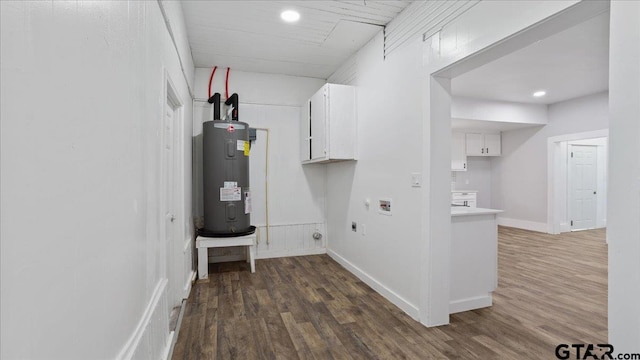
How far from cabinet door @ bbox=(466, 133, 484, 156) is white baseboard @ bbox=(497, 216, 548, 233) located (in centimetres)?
171

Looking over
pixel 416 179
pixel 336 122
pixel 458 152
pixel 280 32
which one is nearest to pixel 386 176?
pixel 416 179

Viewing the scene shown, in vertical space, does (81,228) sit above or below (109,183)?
below

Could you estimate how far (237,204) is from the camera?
3.88m

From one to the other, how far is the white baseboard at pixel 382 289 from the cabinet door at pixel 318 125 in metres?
1.43

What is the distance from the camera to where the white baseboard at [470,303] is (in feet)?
9.15

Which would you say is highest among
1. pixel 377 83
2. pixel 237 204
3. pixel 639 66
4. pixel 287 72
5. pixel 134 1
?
pixel 287 72

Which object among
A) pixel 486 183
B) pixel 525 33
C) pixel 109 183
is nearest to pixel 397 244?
pixel 525 33

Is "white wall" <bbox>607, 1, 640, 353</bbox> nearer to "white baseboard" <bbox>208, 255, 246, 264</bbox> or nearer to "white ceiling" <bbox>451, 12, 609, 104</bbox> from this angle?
"white ceiling" <bbox>451, 12, 609, 104</bbox>

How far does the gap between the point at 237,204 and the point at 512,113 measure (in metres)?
5.70

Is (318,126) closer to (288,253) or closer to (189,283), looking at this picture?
(288,253)

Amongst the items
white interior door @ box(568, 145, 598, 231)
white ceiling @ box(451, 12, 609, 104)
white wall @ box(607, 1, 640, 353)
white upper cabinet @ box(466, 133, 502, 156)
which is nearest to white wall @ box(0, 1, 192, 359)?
white wall @ box(607, 1, 640, 353)

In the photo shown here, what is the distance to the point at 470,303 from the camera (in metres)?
2.85

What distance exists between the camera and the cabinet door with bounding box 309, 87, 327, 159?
12.3ft

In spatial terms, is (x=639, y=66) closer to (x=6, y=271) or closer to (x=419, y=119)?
(x=419, y=119)
